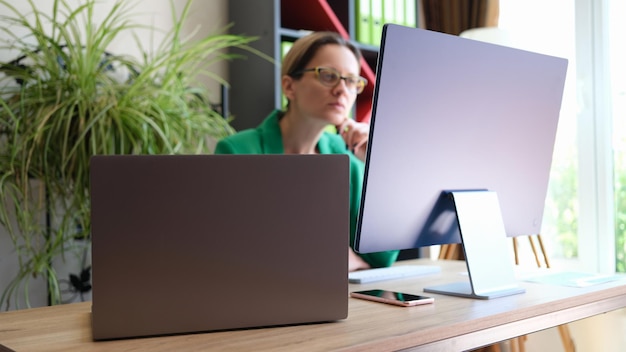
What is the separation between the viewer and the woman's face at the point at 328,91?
2.03 metres

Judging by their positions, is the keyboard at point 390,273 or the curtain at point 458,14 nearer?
the keyboard at point 390,273

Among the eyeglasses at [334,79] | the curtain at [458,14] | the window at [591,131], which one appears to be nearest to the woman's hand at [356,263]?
the eyeglasses at [334,79]

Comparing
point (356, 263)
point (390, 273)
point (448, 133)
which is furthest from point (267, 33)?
point (448, 133)

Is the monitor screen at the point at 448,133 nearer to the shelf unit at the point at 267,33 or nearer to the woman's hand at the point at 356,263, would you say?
the woman's hand at the point at 356,263

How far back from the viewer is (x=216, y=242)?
90cm

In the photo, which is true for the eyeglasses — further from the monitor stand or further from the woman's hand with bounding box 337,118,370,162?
the monitor stand

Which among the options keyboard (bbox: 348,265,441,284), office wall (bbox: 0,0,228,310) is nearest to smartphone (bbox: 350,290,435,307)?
keyboard (bbox: 348,265,441,284)

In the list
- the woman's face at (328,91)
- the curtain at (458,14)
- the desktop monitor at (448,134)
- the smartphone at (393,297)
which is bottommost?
the smartphone at (393,297)

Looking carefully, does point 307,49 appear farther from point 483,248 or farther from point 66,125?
point 483,248

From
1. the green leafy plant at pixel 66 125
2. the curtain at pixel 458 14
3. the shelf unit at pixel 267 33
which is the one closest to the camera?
the green leafy plant at pixel 66 125

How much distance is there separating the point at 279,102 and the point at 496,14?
1324 millimetres

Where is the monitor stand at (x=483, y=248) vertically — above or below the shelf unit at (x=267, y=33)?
below

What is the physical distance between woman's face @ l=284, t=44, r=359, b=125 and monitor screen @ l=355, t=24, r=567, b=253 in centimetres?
75

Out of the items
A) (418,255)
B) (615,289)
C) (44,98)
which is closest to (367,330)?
(615,289)
